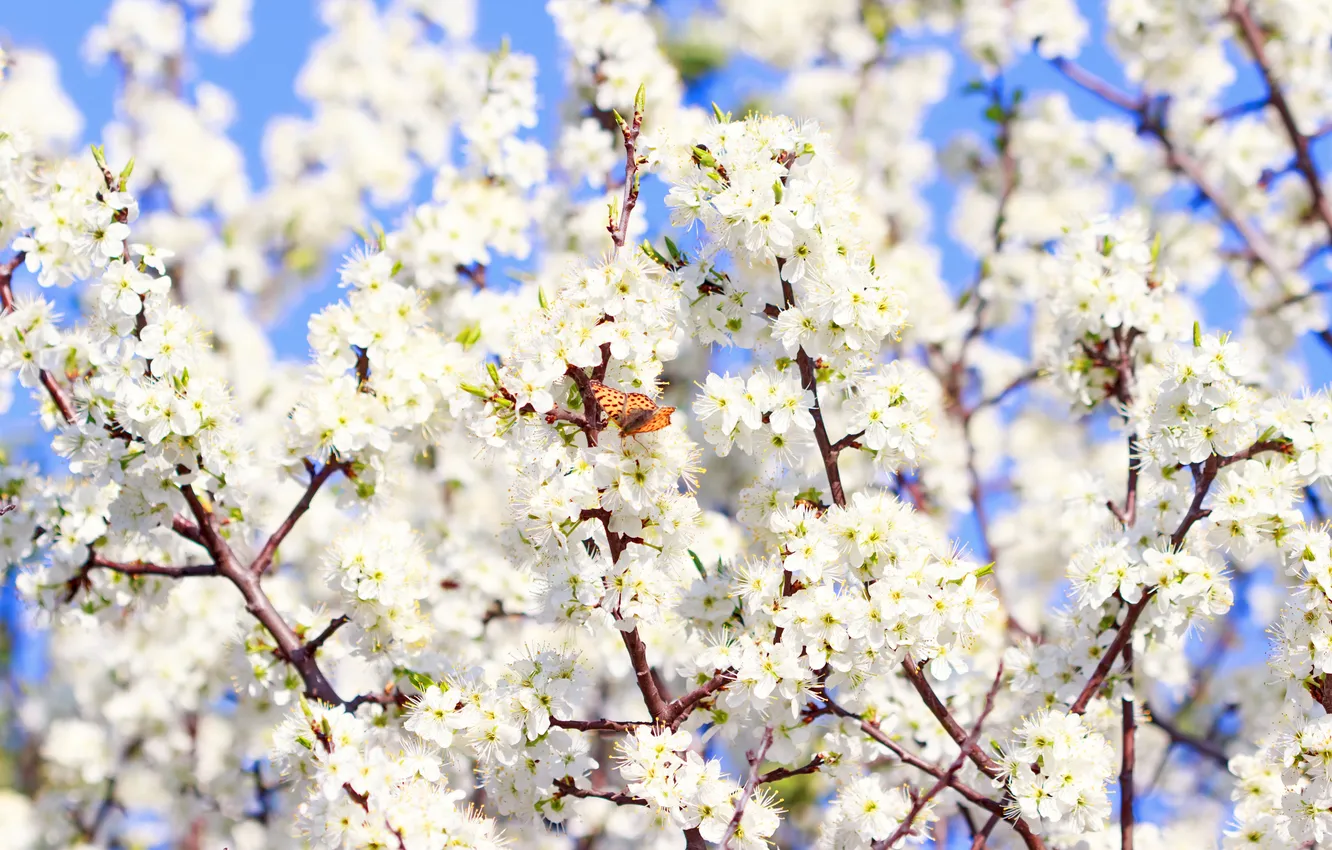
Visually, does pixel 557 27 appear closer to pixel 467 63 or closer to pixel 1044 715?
pixel 467 63

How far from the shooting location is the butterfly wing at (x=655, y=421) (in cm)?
346

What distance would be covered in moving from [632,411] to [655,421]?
0.23ft

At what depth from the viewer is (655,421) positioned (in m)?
3.46

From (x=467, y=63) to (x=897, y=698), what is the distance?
7087 millimetres

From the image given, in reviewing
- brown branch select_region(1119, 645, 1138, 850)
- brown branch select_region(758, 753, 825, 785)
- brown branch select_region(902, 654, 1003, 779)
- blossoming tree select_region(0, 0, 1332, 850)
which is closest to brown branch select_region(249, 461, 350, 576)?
blossoming tree select_region(0, 0, 1332, 850)

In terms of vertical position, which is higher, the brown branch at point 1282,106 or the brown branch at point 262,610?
the brown branch at point 1282,106

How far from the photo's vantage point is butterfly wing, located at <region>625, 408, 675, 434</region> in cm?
346

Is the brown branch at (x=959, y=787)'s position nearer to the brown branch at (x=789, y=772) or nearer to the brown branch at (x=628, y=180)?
the brown branch at (x=789, y=772)

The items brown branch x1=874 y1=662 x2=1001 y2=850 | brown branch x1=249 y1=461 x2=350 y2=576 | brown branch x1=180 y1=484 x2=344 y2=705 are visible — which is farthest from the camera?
brown branch x1=249 y1=461 x2=350 y2=576

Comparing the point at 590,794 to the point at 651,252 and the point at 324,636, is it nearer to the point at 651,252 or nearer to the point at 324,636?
the point at 324,636

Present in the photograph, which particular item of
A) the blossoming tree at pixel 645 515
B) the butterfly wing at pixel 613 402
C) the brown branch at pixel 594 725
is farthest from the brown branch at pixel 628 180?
the brown branch at pixel 594 725

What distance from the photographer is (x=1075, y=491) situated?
197 inches

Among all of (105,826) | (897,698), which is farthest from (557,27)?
(105,826)

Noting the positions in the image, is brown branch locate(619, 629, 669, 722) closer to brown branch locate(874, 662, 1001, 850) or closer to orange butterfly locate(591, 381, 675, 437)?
orange butterfly locate(591, 381, 675, 437)
